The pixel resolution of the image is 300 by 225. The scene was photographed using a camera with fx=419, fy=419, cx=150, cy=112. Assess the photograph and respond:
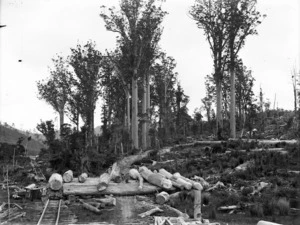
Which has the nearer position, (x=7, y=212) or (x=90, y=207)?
(x=7, y=212)

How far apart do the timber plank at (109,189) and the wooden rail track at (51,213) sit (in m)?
0.78

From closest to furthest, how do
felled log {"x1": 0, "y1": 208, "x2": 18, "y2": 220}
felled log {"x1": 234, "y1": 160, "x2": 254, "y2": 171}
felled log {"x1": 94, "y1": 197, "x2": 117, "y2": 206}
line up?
1. felled log {"x1": 0, "y1": 208, "x2": 18, "y2": 220}
2. felled log {"x1": 94, "y1": 197, "x2": 117, "y2": 206}
3. felled log {"x1": 234, "y1": 160, "x2": 254, "y2": 171}

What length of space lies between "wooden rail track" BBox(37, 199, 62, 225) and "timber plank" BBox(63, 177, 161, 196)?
2.57 ft

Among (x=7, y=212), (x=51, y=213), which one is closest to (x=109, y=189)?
(x=51, y=213)

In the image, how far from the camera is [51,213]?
37.4 feet

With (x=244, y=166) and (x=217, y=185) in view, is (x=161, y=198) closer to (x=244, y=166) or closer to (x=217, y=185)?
(x=217, y=185)

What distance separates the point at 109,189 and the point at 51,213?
254 cm

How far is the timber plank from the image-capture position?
43.7ft

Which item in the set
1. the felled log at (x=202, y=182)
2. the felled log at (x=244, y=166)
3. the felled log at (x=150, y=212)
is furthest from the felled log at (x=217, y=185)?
the felled log at (x=150, y=212)

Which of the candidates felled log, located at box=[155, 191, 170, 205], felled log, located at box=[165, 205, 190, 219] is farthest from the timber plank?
felled log, located at box=[165, 205, 190, 219]

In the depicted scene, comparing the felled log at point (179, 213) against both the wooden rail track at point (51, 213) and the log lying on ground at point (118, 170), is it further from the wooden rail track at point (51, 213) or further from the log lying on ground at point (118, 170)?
the wooden rail track at point (51, 213)

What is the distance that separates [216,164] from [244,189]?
4347 millimetres

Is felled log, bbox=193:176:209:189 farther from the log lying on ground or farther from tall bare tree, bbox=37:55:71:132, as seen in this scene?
tall bare tree, bbox=37:55:71:132

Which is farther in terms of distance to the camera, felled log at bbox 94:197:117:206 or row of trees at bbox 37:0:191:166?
row of trees at bbox 37:0:191:166
